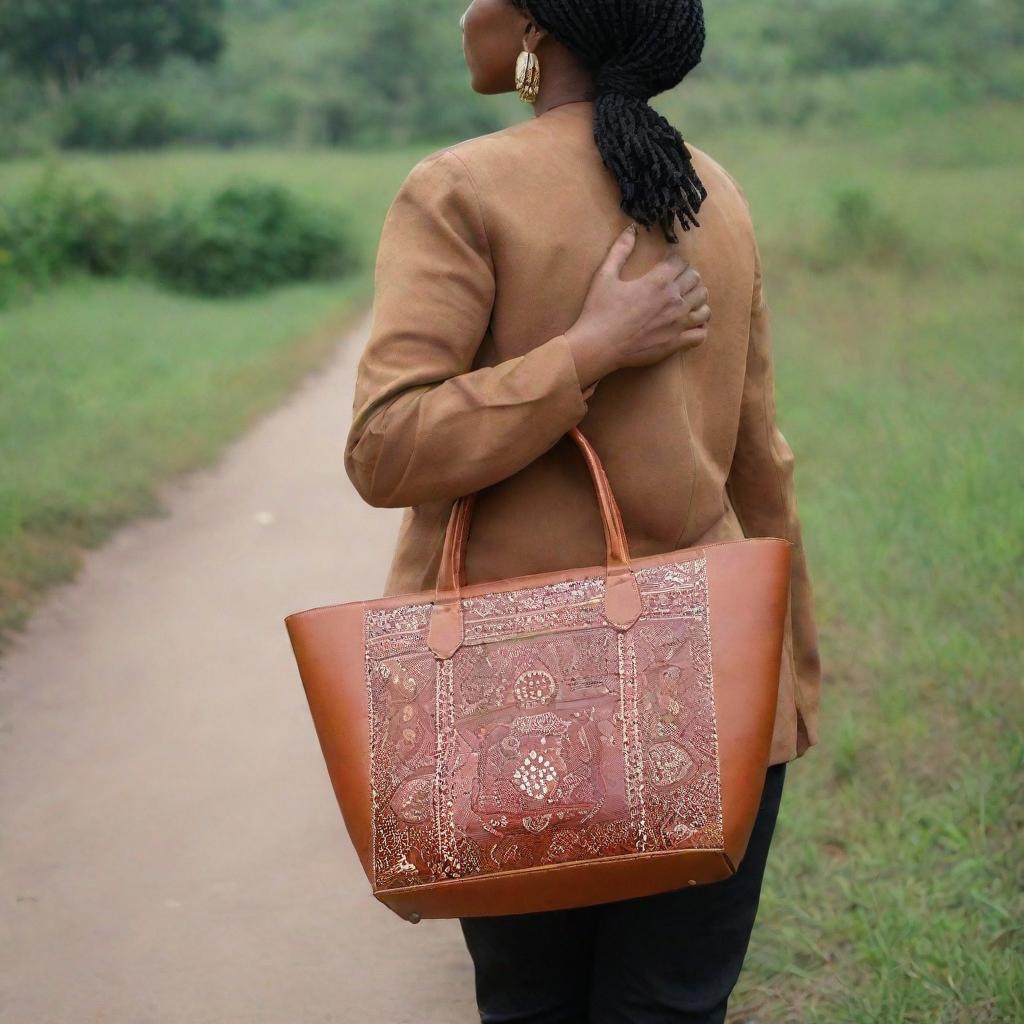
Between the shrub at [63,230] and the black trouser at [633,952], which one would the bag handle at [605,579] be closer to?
the black trouser at [633,952]

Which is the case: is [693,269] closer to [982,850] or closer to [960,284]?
[982,850]

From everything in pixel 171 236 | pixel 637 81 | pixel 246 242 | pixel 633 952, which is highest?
pixel 637 81

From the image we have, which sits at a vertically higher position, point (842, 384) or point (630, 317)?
point (630, 317)

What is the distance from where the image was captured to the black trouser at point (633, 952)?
1529 millimetres

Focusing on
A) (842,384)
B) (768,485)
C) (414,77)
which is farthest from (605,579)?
(414,77)

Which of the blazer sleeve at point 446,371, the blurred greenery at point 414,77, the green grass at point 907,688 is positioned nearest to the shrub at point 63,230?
the blurred greenery at point 414,77

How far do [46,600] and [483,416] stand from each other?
12.9 ft

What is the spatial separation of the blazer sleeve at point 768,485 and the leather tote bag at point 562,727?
302 millimetres

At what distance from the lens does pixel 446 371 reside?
1.35 meters

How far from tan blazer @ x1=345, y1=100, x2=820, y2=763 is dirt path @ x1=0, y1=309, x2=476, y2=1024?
58.7 inches

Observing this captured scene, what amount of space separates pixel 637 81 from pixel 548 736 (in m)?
0.69

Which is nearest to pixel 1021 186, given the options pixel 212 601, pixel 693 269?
pixel 212 601

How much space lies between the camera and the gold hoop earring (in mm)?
1436

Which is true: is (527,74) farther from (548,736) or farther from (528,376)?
(548,736)
